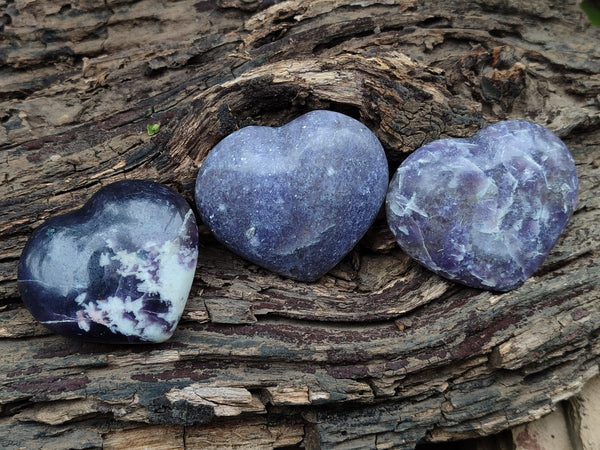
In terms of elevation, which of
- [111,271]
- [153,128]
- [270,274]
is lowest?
[270,274]

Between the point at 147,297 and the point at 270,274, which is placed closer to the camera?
the point at 147,297

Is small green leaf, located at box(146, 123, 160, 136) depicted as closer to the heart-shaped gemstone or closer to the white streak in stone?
the heart-shaped gemstone

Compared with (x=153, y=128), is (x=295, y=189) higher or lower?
lower

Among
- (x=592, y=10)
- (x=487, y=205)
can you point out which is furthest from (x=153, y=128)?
(x=592, y=10)

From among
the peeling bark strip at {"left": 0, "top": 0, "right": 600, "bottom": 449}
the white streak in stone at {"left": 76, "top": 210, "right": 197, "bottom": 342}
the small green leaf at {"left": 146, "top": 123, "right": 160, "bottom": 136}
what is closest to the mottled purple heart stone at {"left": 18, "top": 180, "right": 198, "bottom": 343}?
the white streak in stone at {"left": 76, "top": 210, "right": 197, "bottom": 342}

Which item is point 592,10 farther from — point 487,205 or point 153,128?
point 153,128

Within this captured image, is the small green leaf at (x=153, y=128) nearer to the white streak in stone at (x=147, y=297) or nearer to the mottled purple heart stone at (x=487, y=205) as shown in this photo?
the white streak in stone at (x=147, y=297)
